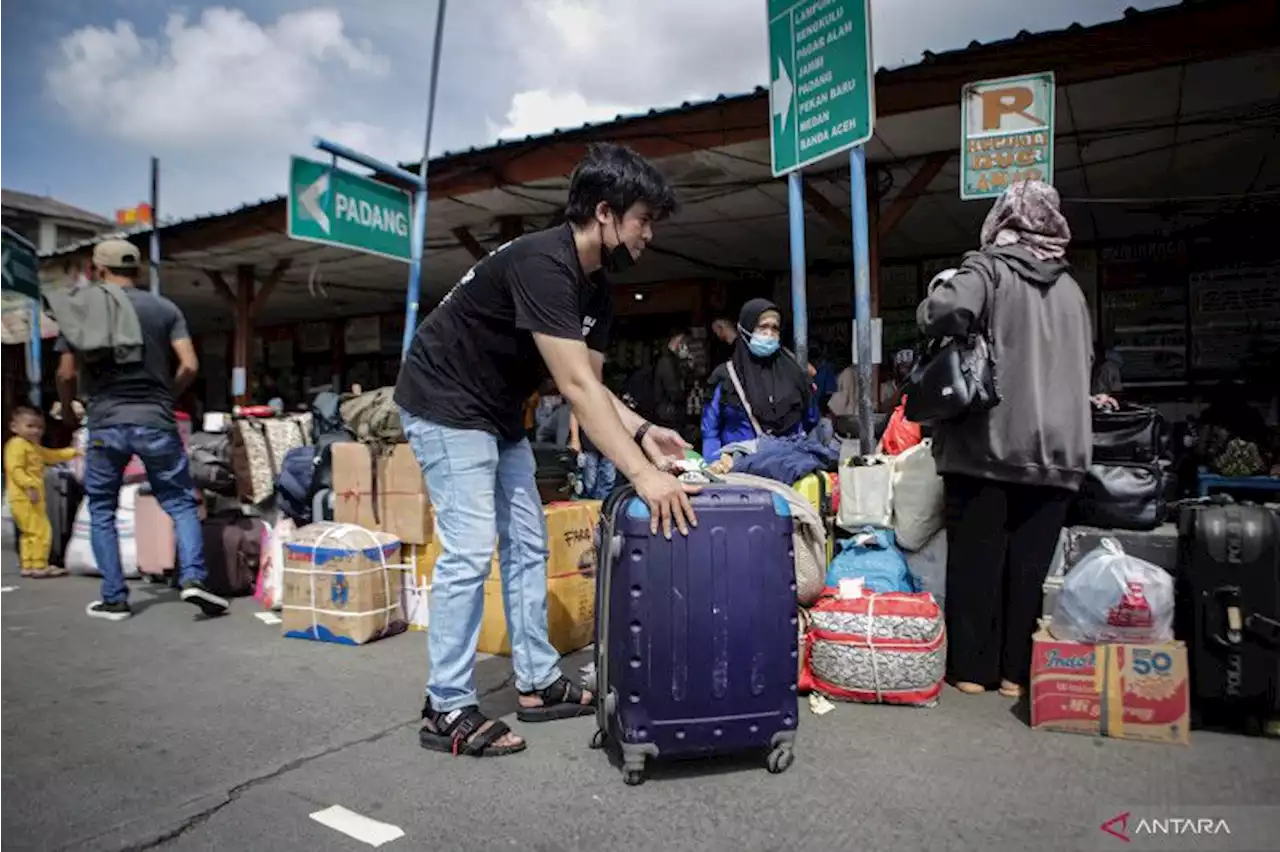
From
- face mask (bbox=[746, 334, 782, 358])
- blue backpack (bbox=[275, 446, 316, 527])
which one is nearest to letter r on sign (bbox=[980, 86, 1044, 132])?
face mask (bbox=[746, 334, 782, 358])

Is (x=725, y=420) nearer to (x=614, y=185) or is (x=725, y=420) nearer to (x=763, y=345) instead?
(x=763, y=345)

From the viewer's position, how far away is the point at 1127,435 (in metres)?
3.26

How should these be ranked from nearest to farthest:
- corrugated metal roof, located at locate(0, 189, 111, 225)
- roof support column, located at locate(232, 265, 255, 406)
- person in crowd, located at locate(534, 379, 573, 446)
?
person in crowd, located at locate(534, 379, 573, 446), roof support column, located at locate(232, 265, 255, 406), corrugated metal roof, located at locate(0, 189, 111, 225)

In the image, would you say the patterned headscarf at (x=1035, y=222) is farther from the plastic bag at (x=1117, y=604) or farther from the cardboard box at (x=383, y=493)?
the cardboard box at (x=383, y=493)

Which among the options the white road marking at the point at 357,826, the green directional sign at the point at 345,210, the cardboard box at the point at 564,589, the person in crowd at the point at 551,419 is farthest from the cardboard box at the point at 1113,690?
the person in crowd at the point at 551,419

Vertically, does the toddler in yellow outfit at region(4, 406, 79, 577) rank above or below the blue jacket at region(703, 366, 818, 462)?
below

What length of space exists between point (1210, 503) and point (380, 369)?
54.1 feet

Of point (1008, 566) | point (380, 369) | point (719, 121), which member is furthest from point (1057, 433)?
point (380, 369)

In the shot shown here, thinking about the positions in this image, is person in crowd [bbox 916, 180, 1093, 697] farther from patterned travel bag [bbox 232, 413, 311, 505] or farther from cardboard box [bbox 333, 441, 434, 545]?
patterned travel bag [bbox 232, 413, 311, 505]

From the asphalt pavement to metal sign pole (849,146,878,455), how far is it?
1699 millimetres

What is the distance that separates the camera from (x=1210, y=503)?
2.97 meters

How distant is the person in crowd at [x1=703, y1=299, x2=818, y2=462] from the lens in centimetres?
477

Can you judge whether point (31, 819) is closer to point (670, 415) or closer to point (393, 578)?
point (393, 578)

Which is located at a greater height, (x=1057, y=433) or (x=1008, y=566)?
(x=1057, y=433)
